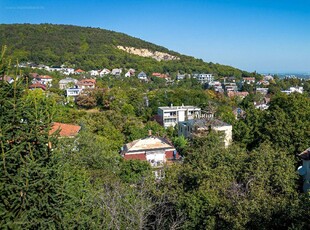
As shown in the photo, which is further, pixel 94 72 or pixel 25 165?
pixel 94 72

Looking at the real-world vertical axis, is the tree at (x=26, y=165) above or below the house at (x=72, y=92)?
above

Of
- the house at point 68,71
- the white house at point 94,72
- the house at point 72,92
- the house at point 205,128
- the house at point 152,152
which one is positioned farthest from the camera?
the white house at point 94,72

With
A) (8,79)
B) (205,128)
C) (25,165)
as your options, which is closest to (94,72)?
(205,128)

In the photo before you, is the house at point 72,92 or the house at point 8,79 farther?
the house at point 72,92

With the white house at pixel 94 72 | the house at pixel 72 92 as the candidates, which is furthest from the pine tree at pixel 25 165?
the white house at pixel 94 72

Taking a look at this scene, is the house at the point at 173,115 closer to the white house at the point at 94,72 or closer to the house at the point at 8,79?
the house at the point at 8,79

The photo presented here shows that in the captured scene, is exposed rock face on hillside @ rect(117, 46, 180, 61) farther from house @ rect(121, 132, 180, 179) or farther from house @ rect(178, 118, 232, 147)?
house @ rect(121, 132, 180, 179)

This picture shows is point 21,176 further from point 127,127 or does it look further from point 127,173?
point 127,127

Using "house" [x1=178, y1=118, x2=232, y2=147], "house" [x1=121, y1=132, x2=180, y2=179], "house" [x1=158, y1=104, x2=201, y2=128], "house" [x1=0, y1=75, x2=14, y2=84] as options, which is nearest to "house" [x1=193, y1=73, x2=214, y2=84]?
"house" [x1=158, y1=104, x2=201, y2=128]

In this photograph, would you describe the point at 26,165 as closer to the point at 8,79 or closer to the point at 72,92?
the point at 8,79
